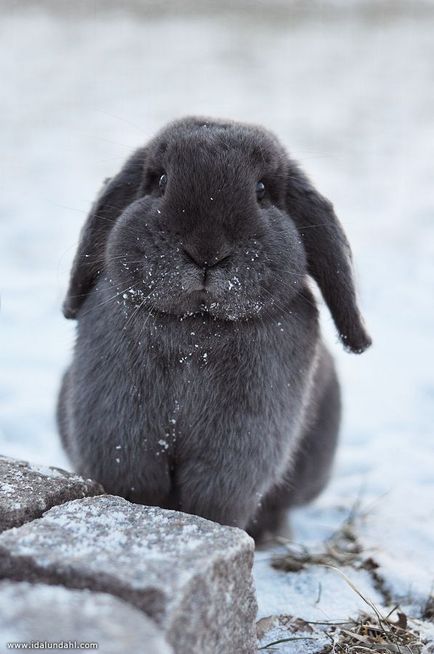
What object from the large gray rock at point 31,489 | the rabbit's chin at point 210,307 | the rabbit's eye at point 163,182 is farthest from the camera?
the rabbit's eye at point 163,182

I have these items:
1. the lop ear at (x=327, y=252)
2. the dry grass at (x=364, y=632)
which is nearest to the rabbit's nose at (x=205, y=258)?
the lop ear at (x=327, y=252)

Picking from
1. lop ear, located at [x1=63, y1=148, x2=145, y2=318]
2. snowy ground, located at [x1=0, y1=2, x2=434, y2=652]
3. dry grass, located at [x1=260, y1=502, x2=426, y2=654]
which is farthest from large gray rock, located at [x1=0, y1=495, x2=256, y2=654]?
lop ear, located at [x1=63, y1=148, x2=145, y2=318]

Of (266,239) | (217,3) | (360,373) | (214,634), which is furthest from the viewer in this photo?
(217,3)

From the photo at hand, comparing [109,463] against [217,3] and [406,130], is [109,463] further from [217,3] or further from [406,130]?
[217,3]

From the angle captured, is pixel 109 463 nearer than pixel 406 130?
Yes

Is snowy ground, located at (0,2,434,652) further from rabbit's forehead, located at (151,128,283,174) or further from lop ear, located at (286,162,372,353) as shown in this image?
rabbit's forehead, located at (151,128,283,174)

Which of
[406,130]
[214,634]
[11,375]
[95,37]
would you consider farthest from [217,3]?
[214,634]

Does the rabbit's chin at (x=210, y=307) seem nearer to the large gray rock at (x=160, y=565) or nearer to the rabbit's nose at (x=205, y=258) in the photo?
the rabbit's nose at (x=205, y=258)
